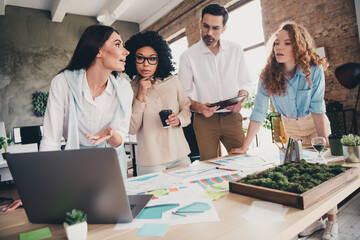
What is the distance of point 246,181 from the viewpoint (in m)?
0.93

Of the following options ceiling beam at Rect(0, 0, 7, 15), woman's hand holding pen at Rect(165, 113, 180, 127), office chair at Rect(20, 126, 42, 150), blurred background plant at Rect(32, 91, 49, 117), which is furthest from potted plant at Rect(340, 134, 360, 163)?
ceiling beam at Rect(0, 0, 7, 15)

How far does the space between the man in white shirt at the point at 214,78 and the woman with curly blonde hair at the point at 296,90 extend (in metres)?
0.25

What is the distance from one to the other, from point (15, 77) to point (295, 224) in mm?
7522

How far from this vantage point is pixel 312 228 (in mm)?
1825

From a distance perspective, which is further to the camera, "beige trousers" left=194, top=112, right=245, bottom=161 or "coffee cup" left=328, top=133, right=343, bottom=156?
"beige trousers" left=194, top=112, right=245, bottom=161

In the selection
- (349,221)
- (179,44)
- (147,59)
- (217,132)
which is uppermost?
(179,44)

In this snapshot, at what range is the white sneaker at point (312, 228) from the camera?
70.7 inches

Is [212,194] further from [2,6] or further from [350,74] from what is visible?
[2,6]

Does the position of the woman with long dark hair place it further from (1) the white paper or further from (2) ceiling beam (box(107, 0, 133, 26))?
(2) ceiling beam (box(107, 0, 133, 26))

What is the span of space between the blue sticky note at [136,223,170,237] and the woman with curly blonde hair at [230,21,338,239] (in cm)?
107

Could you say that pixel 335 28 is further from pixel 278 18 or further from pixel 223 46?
pixel 223 46

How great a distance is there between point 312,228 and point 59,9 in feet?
23.4

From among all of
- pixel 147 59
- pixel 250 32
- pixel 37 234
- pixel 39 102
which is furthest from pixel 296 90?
pixel 39 102

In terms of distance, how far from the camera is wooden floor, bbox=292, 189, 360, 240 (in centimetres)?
180
